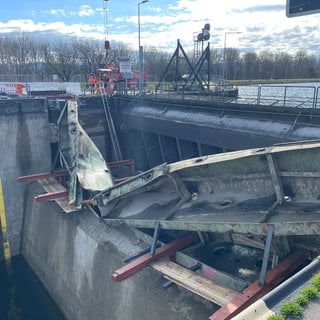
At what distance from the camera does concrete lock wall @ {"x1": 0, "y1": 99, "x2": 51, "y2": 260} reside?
15984 millimetres

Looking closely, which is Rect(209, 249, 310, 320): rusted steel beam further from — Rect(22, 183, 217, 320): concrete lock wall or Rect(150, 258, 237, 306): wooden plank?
Rect(22, 183, 217, 320): concrete lock wall

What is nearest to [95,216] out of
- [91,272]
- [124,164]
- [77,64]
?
[91,272]

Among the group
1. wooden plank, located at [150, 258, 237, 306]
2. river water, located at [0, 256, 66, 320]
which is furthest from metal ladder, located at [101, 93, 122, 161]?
wooden plank, located at [150, 258, 237, 306]

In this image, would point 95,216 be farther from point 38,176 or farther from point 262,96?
point 262,96

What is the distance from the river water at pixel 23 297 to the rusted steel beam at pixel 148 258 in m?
6.42

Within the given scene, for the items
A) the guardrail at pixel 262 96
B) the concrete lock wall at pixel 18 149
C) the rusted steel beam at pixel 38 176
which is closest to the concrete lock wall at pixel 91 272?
the concrete lock wall at pixel 18 149

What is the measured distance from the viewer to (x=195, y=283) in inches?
287

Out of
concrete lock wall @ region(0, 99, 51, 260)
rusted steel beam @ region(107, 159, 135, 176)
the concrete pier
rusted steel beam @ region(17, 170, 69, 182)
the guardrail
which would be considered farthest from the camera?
rusted steel beam @ region(107, 159, 135, 176)

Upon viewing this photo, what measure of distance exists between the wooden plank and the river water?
6884 millimetres

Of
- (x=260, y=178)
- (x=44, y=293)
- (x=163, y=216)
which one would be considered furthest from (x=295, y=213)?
(x=44, y=293)

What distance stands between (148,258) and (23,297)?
346 inches

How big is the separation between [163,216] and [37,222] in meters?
8.79

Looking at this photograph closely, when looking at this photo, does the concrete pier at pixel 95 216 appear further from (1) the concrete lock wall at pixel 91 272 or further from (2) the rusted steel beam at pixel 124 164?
(2) the rusted steel beam at pixel 124 164

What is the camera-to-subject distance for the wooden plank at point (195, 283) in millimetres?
6688
